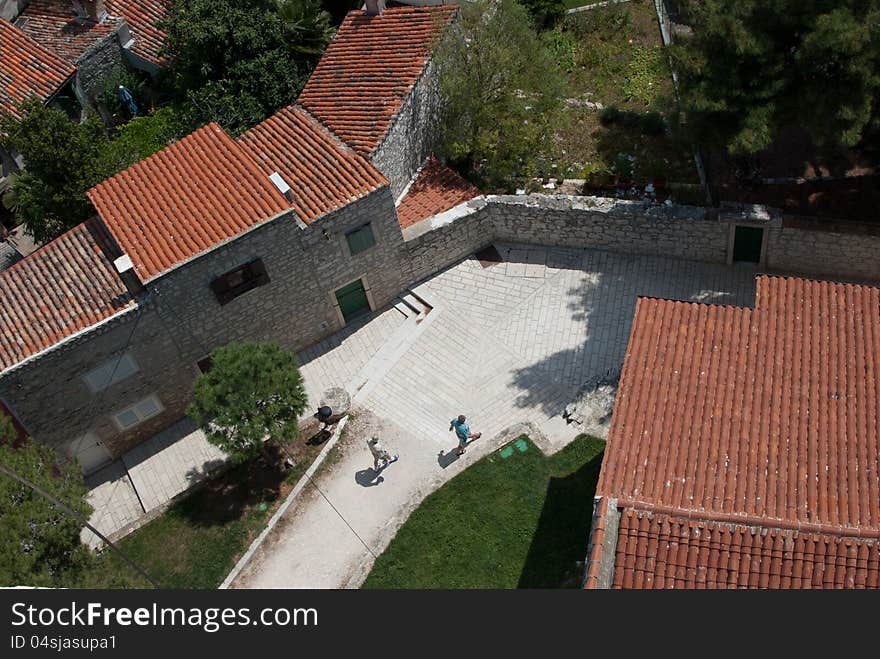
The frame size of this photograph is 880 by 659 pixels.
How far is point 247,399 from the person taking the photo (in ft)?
65.4

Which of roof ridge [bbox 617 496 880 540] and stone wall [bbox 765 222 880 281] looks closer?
roof ridge [bbox 617 496 880 540]

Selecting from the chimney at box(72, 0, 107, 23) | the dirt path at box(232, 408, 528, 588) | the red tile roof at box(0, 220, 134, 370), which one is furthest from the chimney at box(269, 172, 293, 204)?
the chimney at box(72, 0, 107, 23)

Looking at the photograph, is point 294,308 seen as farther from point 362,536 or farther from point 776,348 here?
point 776,348

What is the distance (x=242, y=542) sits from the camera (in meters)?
20.3

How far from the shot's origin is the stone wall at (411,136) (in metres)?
→ 24.0

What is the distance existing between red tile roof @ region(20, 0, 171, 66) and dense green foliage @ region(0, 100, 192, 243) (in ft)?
15.0

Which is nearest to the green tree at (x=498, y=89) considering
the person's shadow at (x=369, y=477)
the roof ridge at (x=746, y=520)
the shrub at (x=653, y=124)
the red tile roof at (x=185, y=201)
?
the shrub at (x=653, y=124)

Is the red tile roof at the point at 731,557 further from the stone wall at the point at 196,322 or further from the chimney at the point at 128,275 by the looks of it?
the chimney at the point at 128,275

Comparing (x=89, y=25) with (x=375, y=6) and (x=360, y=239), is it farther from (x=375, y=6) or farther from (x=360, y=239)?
(x=360, y=239)

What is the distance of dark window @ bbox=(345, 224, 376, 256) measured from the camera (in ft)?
74.6

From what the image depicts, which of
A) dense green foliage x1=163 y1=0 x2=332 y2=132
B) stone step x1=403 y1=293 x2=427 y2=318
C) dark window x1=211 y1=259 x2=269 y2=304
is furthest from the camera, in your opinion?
dense green foliage x1=163 y1=0 x2=332 y2=132

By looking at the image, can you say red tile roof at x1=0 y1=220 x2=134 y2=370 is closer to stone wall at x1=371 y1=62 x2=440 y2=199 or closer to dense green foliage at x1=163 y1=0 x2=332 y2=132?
dense green foliage at x1=163 y1=0 x2=332 y2=132

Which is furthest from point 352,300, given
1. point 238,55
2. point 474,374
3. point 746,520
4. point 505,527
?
point 746,520

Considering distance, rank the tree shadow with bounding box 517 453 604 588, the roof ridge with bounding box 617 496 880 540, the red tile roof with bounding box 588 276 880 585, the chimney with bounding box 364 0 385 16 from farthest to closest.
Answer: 1. the chimney with bounding box 364 0 385 16
2. the tree shadow with bounding box 517 453 604 588
3. the red tile roof with bounding box 588 276 880 585
4. the roof ridge with bounding box 617 496 880 540
